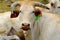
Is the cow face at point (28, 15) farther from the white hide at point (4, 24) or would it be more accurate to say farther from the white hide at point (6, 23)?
the white hide at point (4, 24)

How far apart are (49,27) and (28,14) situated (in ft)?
1.65

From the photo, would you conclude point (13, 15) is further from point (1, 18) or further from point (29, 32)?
point (1, 18)

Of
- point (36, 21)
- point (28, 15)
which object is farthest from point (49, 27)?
point (28, 15)

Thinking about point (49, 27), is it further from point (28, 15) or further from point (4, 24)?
point (4, 24)

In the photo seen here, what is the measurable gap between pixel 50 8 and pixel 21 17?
1.21 m

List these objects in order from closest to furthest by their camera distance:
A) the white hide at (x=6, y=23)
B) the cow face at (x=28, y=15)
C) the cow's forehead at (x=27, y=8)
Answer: the cow face at (x=28, y=15) < the cow's forehead at (x=27, y=8) < the white hide at (x=6, y=23)

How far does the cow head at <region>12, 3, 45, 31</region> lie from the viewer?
4096mm

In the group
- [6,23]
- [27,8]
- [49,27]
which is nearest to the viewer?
[27,8]

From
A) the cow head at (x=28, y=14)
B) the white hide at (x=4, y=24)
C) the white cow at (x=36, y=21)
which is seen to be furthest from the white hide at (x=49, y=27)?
the white hide at (x=4, y=24)

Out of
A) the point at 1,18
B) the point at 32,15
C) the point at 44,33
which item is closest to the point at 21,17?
the point at 32,15

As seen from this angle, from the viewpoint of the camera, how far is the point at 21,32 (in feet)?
15.2

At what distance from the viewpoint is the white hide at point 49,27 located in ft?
14.3

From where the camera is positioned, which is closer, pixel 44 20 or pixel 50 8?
pixel 44 20

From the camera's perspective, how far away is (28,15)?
422 centimetres
